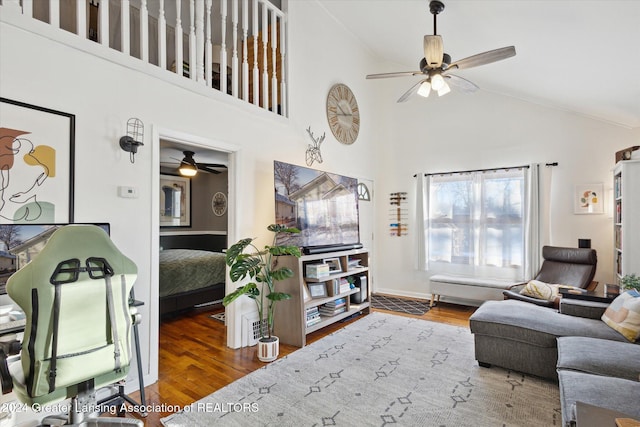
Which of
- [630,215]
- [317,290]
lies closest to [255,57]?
[317,290]

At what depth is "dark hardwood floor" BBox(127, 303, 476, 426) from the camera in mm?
2379

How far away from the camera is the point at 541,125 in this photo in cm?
441

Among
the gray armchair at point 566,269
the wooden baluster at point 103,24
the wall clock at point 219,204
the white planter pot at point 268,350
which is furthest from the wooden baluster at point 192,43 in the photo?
the wall clock at point 219,204

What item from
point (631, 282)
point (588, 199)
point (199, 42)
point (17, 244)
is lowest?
point (631, 282)

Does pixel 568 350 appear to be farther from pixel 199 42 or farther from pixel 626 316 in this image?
pixel 199 42

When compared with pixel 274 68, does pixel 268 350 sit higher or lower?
lower

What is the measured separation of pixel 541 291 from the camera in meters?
3.52

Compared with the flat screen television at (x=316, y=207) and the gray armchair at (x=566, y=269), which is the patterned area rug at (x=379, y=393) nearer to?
the flat screen television at (x=316, y=207)

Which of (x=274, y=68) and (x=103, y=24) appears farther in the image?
(x=274, y=68)

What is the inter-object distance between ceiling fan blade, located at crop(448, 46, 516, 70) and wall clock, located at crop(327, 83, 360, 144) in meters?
2.16

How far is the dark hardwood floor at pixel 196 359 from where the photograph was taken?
238cm

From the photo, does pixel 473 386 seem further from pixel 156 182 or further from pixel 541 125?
pixel 541 125

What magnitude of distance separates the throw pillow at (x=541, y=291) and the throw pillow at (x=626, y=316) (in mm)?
948

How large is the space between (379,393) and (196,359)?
65.5 inches
